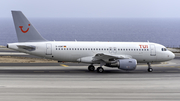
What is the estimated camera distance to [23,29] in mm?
35625

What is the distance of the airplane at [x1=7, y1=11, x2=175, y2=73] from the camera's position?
115 ft

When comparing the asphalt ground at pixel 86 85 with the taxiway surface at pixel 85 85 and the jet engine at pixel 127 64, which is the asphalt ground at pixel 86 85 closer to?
the taxiway surface at pixel 85 85

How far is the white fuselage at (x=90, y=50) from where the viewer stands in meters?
35.4

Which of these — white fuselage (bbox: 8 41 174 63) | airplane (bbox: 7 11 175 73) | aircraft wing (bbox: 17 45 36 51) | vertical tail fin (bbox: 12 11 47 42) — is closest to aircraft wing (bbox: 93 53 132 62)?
airplane (bbox: 7 11 175 73)

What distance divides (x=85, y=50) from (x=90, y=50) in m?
0.65

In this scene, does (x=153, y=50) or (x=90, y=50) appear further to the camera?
(x=153, y=50)

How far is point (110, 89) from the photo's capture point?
84.3 ft

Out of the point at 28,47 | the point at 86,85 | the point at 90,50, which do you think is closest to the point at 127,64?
the point at 90,50

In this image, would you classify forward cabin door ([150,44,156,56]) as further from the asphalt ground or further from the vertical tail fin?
the vertical tail fin

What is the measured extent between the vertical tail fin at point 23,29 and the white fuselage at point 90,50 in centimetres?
74

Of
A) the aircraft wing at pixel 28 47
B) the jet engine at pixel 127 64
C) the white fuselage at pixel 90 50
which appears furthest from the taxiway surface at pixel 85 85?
the aircraft wing at pixel 28 47

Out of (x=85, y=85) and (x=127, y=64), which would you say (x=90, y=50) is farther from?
(x=85, y=85)

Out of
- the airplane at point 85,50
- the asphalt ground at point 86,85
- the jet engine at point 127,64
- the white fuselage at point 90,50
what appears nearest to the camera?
the asphalt ground at point 86,85

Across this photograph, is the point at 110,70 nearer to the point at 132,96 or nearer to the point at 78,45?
the point at 78,45
